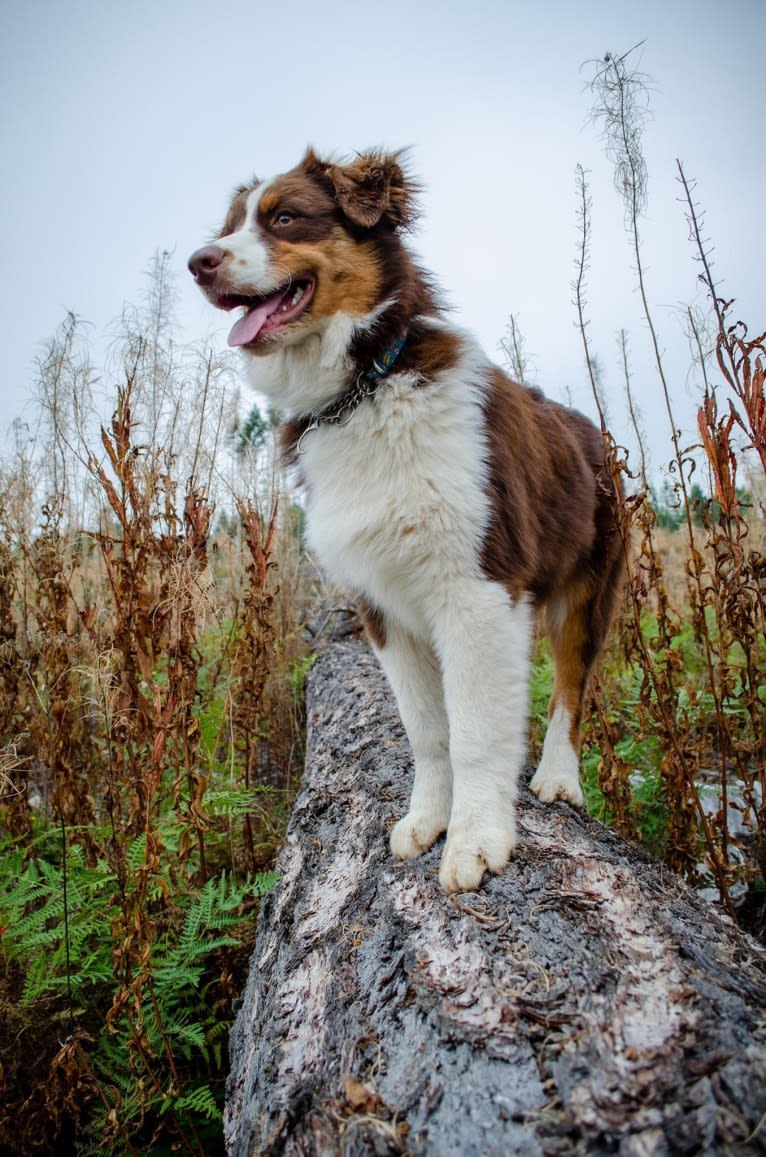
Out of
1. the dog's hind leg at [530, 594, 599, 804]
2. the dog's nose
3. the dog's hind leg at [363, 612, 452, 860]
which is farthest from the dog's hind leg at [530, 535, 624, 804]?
the dog's nose

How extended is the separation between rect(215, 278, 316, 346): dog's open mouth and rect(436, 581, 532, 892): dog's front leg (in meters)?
1.22

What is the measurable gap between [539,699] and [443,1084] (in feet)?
10.4

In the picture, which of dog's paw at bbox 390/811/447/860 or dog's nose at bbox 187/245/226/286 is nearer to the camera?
dog's paw at bbox 390/811/447/860

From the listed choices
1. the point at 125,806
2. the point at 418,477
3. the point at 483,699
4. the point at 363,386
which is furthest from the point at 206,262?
the point at 125,806

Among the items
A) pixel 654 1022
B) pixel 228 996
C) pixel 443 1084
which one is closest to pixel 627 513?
pixel 654 1022

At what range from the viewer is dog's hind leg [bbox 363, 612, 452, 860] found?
2.08 metres

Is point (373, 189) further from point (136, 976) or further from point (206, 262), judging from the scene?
point (136, 976)

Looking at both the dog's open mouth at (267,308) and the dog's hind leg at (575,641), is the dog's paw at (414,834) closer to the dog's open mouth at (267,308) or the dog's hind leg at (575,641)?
the dog's hind leg at (575,641)

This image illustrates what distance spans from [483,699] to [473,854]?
45cm

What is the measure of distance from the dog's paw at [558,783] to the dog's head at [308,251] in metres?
1.87

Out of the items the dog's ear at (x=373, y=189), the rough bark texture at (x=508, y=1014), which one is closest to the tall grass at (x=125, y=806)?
the rough bark texture at (x=508, y=1014)

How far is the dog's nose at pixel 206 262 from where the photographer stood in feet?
7.66

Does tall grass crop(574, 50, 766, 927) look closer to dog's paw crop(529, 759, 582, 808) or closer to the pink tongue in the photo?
dog's paw crop(529, 759, 582, 808)

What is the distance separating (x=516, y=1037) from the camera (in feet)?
Answer: 3.92
